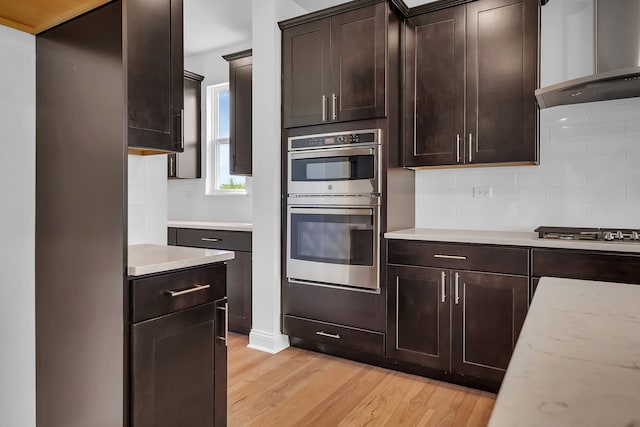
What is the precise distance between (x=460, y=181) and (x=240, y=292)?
1.97 metres

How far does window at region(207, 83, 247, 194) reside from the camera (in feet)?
15.5

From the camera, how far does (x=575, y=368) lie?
1.72 ft

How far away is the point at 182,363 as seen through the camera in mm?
1706

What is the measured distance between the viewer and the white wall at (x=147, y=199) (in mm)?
2092

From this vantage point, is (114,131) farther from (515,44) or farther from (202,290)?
(515,44)

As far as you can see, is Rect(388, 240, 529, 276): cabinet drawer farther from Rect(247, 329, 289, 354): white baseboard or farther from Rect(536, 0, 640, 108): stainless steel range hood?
Rect(247, 329, 289, 354): white baseboard

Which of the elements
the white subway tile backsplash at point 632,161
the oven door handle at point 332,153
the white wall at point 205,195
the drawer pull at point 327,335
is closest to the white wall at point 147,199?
the oven door handle at point 332,153

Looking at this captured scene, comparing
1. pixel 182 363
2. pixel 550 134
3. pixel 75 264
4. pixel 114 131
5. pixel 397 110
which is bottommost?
pixel 182 363

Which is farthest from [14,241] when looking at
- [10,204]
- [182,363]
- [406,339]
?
[406,339]

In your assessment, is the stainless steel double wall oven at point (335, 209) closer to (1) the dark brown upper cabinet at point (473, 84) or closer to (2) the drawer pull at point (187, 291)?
(1) the dark brown upper cabinet at point (473, 84)

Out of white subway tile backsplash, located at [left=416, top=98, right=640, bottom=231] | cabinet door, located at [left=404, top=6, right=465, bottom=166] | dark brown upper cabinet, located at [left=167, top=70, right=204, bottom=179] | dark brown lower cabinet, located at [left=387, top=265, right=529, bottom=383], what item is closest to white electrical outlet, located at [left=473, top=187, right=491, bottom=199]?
white subway tile backsplash, located at [left=416, top=98, right=640, bottom=231]

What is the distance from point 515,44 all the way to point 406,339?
1991mm

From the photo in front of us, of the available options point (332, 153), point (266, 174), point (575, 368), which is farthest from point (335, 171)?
point (575, 368)

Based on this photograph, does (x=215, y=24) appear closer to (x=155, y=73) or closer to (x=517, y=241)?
(x=155, y=73)
